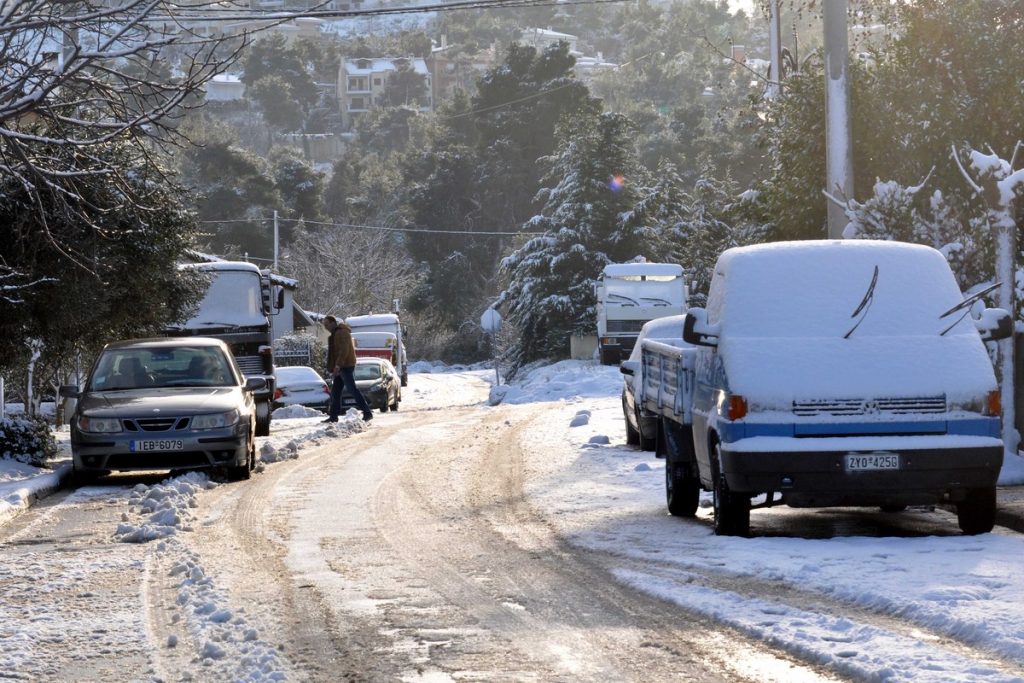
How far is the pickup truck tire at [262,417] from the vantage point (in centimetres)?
2580

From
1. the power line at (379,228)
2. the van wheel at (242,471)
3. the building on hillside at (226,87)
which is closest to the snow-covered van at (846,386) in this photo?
the van wheel at (242,471)

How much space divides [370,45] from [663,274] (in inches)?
5779

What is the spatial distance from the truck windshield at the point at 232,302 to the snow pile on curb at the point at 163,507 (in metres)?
11.4

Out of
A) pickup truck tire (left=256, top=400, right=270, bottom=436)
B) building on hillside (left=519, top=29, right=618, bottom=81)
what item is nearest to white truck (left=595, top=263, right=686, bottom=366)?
pickup truck tire (left=256, top=400, right=270, bottom=436)

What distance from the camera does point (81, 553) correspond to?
37.0 feet

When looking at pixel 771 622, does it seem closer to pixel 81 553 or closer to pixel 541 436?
pixel 81 553

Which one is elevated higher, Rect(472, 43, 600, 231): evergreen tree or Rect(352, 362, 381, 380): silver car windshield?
Rect(472, 43, 600, 231): evergreen tree

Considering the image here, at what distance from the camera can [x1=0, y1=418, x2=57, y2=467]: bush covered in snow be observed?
18.6 metres

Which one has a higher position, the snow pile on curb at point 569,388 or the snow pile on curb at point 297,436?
the snow pile on curb at point 297,436

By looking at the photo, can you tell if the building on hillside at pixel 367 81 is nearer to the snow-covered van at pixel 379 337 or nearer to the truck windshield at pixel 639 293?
the snow-covered van at pixel 379 337

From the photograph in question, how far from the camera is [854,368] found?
1104 centimetres

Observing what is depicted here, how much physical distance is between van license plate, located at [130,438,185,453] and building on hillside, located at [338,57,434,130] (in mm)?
146604

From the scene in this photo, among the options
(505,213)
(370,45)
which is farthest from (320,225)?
(370,45)

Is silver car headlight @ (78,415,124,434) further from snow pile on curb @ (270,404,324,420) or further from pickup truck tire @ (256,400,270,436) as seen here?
snow pile on curb @ (270,404,324,420)
